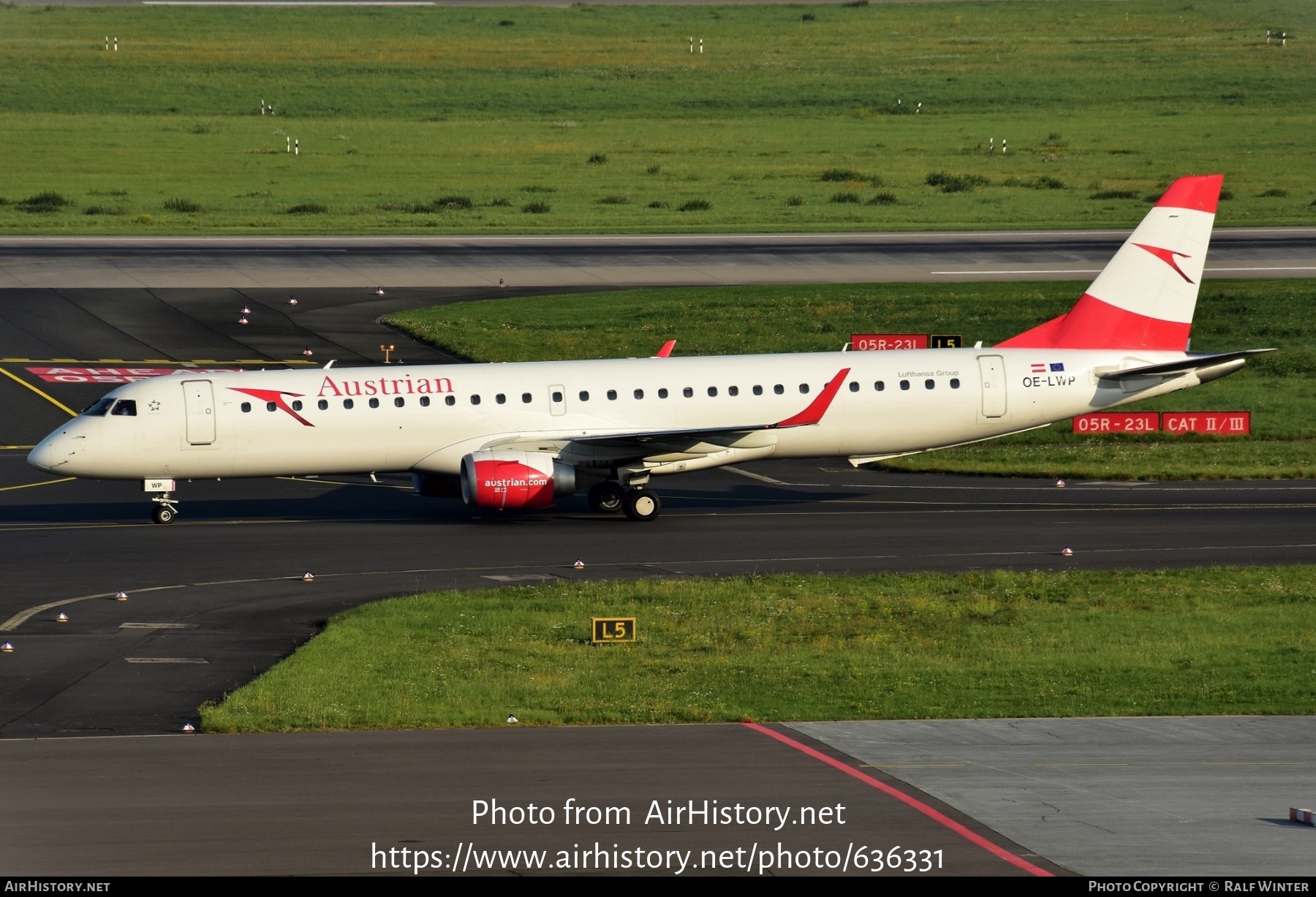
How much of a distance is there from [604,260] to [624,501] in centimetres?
4130

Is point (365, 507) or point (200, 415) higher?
point (200, 415)

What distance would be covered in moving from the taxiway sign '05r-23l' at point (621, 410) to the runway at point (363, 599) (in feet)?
4.95

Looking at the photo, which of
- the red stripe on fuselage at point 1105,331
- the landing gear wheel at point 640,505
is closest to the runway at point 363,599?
the landing gear wheel at point 640,505

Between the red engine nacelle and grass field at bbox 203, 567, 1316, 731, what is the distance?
636 centimetres

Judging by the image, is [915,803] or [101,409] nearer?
[915,803]

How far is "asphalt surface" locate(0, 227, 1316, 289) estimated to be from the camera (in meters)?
74.6

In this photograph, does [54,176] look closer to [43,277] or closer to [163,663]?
[43,277]

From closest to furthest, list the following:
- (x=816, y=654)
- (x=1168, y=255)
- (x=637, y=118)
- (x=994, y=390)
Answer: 1. (x=816, y=654)
2. (x=994, y=390)
3. (x=1168, y=255)
4. (x=637, y=118)

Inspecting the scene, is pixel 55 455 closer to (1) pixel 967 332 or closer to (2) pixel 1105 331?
(2) pixel 1105 331

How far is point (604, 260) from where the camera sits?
8100 centimetres

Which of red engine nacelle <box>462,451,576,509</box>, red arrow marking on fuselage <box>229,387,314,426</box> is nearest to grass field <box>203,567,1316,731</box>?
red engine nacelle <box>462,451,576,509</box>

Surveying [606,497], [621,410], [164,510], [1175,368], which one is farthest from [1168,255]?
[164,510]

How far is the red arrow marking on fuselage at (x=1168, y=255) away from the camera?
143 ft

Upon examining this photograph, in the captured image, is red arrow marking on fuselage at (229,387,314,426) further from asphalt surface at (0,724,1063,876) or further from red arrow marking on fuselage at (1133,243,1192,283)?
red arrow marking on fuselage at (1133,243,1192,283)
